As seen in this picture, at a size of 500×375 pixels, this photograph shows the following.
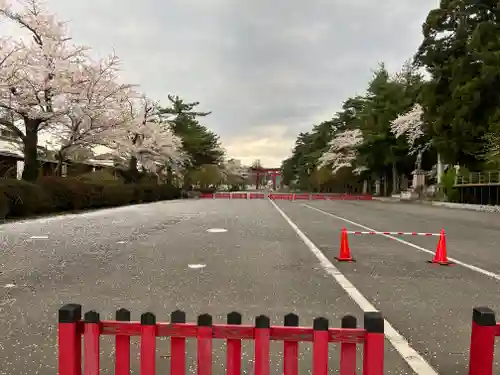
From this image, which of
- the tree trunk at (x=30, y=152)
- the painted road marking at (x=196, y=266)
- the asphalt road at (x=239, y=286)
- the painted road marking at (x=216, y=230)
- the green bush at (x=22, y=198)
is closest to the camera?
the asphalt road at (x=239, y=286)

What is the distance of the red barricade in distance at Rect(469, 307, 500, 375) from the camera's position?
8.32 feet

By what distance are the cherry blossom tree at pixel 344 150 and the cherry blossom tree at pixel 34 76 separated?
4131 centimetres

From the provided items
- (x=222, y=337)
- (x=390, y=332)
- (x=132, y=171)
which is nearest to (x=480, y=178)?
(x=132, y=171)

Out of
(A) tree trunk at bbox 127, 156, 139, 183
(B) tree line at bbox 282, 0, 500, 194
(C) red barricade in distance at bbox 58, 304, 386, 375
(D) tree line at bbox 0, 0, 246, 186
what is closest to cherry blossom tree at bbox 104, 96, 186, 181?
(A) tree trunk at bbox 127, 156, 139, 183

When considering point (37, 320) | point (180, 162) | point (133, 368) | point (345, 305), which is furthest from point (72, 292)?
point (180, 162)

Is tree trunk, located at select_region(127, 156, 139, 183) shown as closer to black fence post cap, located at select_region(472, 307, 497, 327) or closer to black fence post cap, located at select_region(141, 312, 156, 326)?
black fence post cap, located at select_region(141, 312, 156, 326)

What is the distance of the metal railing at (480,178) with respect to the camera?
31.2 metres

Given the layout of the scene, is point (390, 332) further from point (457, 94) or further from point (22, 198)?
point (457, 94)

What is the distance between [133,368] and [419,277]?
5310mm

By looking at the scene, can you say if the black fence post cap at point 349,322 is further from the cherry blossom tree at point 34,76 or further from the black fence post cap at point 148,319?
the cherry blossom tree at point 34,76

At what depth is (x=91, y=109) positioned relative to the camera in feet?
89.5

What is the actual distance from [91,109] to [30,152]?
490cm

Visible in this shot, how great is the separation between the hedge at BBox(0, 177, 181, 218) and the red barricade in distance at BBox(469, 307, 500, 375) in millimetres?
18482

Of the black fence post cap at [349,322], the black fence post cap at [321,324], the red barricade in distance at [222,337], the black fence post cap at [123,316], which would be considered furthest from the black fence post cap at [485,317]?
the black fence post cap at [123,316]
